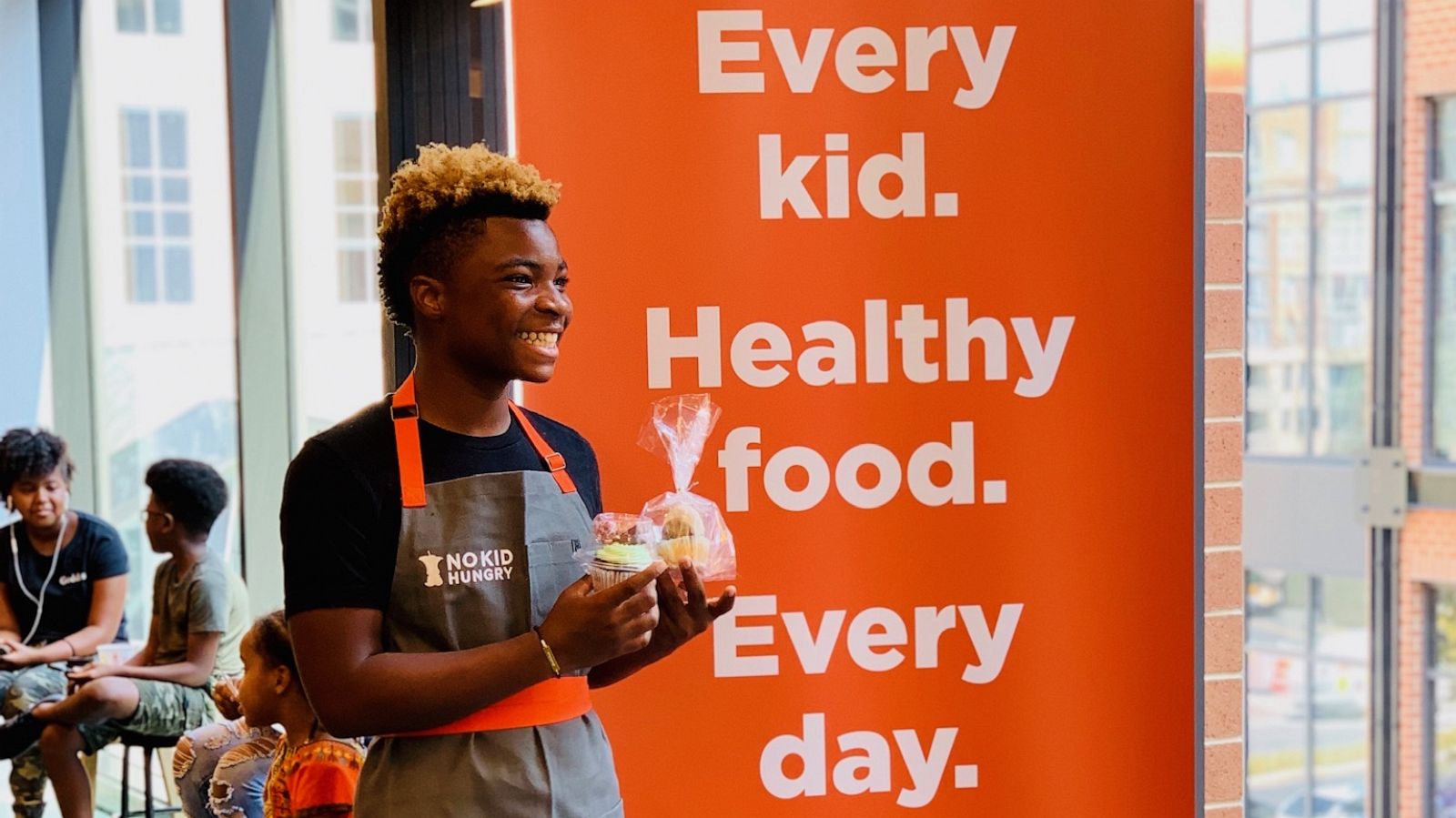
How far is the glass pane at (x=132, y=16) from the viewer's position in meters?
6.28

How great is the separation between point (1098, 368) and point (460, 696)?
53.1 inches

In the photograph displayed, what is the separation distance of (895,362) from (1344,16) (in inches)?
430

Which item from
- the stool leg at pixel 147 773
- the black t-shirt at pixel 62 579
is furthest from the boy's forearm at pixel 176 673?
the black t-shirt at pixel 62 579

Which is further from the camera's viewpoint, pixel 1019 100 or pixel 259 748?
pixel 259 748

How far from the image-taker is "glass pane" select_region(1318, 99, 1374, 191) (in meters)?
12.1

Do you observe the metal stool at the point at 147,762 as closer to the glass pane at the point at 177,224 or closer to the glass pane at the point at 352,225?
the glass pane at the point at 352,225

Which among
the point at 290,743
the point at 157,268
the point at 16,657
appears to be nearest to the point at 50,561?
the point at 16,657

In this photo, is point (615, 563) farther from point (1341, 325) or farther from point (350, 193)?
point (1341, 325)

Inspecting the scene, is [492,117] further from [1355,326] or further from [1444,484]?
[1355,326]

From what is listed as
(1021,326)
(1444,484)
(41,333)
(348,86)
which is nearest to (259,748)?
(1021,326)

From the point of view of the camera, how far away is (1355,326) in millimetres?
12352

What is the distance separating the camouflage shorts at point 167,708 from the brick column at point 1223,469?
2.83m

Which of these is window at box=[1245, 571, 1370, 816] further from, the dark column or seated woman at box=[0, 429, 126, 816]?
the dark column

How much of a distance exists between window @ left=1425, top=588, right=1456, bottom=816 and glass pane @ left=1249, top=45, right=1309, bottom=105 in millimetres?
4262
